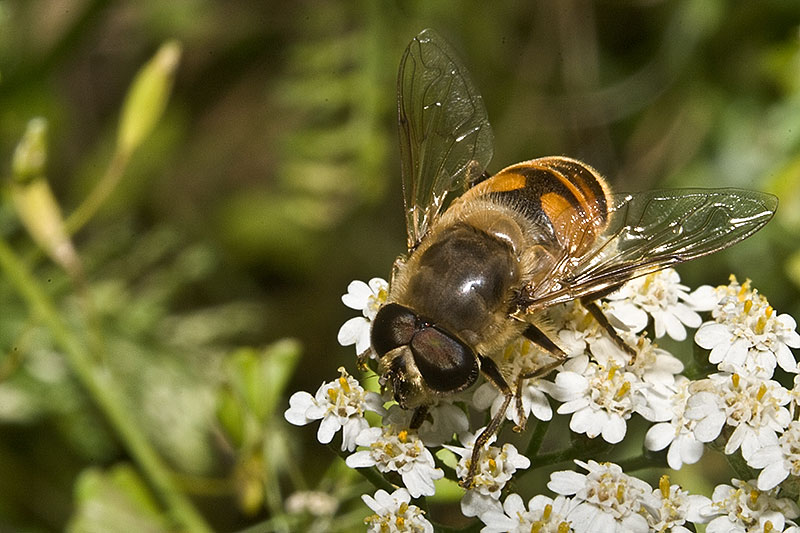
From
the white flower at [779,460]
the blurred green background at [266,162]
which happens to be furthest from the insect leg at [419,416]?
the blurred green background at [266,162]

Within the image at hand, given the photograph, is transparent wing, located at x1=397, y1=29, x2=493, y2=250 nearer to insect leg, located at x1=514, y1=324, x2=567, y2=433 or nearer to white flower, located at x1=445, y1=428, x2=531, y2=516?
insect leg, located at x1=514, y1=324, x2=567, y2=433

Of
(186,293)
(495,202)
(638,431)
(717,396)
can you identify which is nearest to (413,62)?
(495,202)

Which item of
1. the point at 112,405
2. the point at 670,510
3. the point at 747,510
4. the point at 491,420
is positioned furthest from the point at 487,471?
the point at 112,405

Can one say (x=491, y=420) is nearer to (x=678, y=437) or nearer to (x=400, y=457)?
(x=400, y=457)

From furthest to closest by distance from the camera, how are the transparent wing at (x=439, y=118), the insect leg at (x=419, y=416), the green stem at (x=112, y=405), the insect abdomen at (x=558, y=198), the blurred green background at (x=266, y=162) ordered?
the blurred green background at (x=266, y=162)
the green stem at (x=112, y=405)
the transparent wing at (x=439, y=118)
the insect abdomen at (x=558, y=198)
the insect leg at (x=419, y=416)

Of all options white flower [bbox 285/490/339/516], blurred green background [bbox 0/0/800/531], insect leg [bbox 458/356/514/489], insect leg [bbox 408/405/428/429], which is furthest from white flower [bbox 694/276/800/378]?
white flower [bbox 285/490/339/516]

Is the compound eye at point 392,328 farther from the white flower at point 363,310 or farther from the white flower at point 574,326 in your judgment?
the white flower at point 574,326

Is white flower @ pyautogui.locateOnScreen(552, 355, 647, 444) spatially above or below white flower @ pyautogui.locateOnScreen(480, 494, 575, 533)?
above
